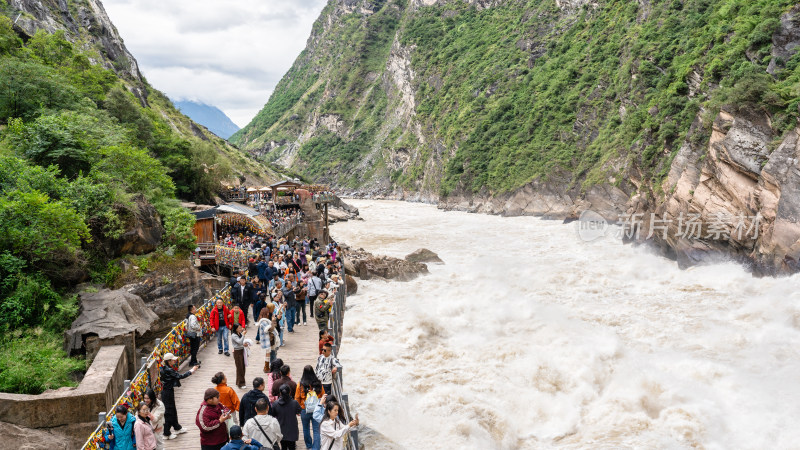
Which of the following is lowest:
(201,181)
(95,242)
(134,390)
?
(134,390)

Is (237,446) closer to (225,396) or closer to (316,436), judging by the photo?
(225,396)

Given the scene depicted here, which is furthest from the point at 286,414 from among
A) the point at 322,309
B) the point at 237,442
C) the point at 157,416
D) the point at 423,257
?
the point at 423,257

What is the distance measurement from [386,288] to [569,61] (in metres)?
55.8

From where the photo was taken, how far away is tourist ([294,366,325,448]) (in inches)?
276

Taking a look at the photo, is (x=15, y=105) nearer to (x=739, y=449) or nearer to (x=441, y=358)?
(x=441, y=358)

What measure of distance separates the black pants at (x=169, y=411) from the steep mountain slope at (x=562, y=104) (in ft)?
71.7

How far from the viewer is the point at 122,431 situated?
20.2 ft

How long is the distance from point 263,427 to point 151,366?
4159 mm

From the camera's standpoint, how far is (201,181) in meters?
31.8

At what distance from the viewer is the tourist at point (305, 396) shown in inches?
276

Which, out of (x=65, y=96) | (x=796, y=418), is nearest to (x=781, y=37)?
(x=796, y=418)

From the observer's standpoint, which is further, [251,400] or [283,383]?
[283,383]

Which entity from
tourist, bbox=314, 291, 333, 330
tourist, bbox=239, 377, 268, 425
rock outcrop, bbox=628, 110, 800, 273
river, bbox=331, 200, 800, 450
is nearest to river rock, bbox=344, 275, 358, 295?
river, bbox=331, 200, 800, 450

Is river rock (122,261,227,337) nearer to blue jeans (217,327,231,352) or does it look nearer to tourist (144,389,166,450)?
blue jeans (217,327,231,352)
